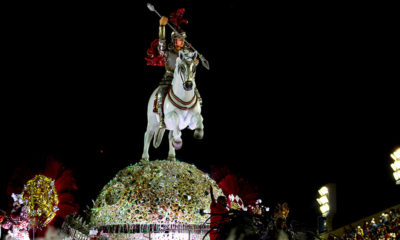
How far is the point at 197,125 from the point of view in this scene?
736 cm

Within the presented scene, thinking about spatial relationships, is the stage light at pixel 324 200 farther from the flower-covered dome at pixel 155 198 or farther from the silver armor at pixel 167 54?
the flower-covered dome at pixel 155 198

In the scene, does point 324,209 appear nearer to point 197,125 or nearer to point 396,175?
point 396,175

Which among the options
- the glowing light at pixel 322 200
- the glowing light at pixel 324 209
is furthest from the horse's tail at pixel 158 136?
the glowing light at pixel 324 209

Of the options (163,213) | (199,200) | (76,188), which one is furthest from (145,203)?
(76,188)

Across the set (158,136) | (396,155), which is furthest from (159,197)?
(396,155)

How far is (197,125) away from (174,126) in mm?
343

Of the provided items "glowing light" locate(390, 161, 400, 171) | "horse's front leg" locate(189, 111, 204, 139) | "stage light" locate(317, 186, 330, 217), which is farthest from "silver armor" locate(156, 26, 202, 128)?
"stage light" locate(317, 186, 330, 217)

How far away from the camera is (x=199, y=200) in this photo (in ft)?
20.7

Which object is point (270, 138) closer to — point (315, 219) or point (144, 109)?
point (144, 109)

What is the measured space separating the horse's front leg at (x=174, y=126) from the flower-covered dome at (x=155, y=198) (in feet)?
2.35

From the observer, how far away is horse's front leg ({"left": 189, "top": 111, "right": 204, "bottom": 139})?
7.31 metres

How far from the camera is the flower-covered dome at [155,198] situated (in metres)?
6.16

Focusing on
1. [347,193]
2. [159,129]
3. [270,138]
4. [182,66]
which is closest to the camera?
[182,66]

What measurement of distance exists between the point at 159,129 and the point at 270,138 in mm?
4988
